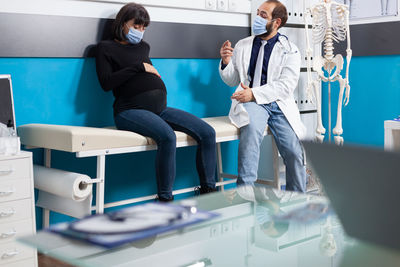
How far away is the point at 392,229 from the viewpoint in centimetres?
91

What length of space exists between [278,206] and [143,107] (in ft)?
5.15

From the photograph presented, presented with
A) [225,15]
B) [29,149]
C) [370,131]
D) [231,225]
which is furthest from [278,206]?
[370,131]

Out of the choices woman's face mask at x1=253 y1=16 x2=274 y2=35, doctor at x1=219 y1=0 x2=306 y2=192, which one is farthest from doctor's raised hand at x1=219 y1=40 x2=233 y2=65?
woman's face mask at x1=253 y1=16 x2=274 y2=35

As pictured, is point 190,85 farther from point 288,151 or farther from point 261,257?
point 261,257

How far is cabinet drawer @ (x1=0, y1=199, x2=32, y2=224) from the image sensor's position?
220 cm

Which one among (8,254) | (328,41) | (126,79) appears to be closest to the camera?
(8,254)

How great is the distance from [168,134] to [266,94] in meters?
0.79

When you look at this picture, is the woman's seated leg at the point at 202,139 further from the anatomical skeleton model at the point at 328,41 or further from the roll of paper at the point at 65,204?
the anatomical skeleton model at the point at 328,41

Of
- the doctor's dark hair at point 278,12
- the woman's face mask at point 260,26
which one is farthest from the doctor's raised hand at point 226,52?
the doctor's dark hair at point 278,12

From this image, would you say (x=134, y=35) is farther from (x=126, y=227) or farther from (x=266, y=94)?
(x=126, y=227)

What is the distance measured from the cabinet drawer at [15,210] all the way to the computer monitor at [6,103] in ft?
1.42

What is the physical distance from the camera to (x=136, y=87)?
9.36ft

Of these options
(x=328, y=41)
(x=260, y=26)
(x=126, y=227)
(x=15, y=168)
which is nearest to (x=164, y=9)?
(x=260, y=26)

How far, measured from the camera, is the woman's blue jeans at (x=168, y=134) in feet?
8.82
